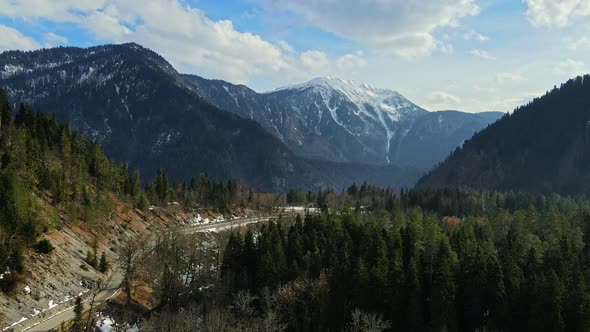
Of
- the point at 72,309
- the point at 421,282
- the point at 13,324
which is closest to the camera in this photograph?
the point at 13,324

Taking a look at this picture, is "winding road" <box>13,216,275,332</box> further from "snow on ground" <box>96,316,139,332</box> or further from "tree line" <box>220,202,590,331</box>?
"tree line" <box>220,202,590,331</box>

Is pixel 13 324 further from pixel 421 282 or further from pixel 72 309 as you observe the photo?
pixel 421 282

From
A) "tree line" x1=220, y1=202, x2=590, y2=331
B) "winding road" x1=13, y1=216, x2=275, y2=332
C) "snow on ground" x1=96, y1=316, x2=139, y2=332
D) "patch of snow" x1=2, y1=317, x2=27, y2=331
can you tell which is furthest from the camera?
"snow on ground" x1=96, y1=316, x2=139, y2=332

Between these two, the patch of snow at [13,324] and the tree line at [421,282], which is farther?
the tree line at [421,282]

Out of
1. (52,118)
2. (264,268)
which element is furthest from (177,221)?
(264,268)

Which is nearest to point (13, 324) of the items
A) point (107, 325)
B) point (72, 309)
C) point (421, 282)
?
point (72, 309)

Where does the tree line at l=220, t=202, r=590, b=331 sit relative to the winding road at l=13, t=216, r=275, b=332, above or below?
above

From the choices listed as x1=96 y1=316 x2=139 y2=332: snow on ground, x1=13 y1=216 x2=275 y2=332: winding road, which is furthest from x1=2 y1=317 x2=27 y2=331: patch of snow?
x1=96 y1=316 x2=139 y2=332: snow on ground

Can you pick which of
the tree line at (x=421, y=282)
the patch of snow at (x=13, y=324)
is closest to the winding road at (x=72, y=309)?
the patch of snow at (x=13, y=324)

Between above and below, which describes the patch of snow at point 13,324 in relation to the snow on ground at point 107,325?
above

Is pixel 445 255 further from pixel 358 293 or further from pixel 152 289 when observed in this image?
pixel 152 289

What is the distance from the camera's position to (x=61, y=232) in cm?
11119

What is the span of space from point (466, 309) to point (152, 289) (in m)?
68.6

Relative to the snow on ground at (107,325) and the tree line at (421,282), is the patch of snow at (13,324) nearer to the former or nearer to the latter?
the snow on ground at (107,325)
